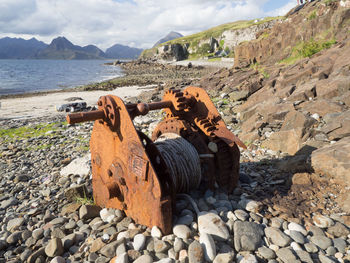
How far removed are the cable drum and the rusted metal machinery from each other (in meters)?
0.12

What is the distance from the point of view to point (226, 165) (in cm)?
388

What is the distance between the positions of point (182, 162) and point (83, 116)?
156cm

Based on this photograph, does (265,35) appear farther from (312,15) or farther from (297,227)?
(297,227)

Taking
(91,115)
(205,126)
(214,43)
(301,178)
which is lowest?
(301,178)

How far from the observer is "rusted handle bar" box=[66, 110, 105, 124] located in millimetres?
3035

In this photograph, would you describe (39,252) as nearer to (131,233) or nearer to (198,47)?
(131,233)

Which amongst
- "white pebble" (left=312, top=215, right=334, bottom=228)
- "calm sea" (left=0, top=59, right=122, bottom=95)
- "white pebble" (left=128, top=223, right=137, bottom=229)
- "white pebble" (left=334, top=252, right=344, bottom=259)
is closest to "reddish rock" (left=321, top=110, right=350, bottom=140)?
"white pebble" (left=312, top=215, right=334, bottom=228)

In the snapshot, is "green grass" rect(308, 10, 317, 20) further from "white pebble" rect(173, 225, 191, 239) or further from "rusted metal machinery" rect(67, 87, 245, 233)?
"white pebble" rect(173, 225, 191, 239)

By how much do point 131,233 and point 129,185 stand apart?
0.60 meters

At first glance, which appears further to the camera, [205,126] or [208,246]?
[205,126]

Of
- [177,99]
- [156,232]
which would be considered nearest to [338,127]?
[177,99]

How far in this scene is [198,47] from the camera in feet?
336

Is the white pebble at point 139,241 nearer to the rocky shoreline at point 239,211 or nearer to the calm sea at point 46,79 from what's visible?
the rocky shoreline at point 239,211

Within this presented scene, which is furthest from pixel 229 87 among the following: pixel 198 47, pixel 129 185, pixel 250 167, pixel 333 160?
pixel 198 47
